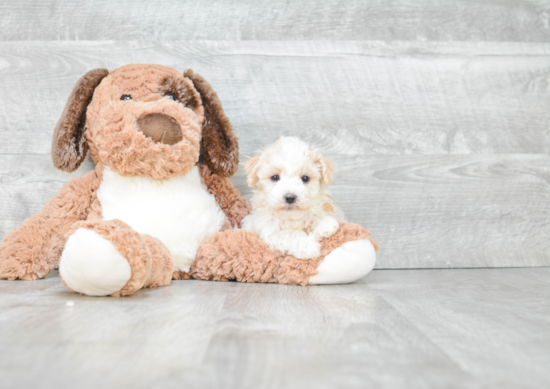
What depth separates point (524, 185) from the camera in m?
1.46

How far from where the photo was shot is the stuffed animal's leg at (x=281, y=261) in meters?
1.07

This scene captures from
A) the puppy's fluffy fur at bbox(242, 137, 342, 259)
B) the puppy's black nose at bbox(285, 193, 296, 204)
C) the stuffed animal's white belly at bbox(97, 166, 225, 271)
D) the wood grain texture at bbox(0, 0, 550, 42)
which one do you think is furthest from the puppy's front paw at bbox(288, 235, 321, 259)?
the wood grain texture at bbox(0, 0, 550, 42)

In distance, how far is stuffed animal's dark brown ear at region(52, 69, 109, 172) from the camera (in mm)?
1152

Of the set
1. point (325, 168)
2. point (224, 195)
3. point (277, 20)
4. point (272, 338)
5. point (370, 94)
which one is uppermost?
point (277, 20)

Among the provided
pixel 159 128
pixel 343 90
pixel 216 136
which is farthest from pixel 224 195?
pixel 343 90

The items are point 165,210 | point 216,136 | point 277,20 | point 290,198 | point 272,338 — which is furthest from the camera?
point 277,20

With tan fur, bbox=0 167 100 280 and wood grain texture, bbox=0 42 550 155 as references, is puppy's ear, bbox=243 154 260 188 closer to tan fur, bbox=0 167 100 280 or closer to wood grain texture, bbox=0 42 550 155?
wood grain texture, bbox=0 42 550 155

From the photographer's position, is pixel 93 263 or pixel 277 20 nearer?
pixel 93 263

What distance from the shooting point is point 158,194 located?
3.79 ft

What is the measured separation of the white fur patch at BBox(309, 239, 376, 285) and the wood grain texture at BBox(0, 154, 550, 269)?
34cm

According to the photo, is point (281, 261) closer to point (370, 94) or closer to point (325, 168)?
point (325, 168)

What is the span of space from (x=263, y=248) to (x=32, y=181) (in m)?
0.77

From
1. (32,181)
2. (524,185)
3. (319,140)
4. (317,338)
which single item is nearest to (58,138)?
(32,181)

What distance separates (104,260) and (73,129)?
478mm
